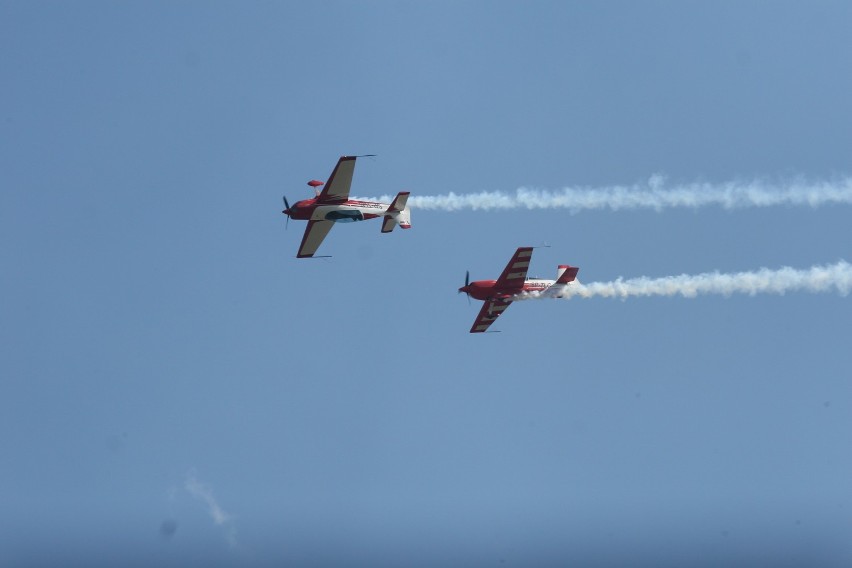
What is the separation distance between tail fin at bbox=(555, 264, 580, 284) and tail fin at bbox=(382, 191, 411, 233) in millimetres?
11742

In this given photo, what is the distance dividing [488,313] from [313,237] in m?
14.9

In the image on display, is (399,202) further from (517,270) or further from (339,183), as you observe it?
(517,270)

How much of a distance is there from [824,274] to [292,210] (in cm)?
3747

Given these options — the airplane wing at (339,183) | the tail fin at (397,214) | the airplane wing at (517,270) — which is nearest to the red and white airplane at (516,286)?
the airplane wing at (517,270)

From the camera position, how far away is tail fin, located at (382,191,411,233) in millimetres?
70688

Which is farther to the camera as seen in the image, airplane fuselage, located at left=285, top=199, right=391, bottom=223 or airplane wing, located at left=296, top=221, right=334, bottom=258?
airplane wing, located at left=296, top=221, right=334, bottom=258

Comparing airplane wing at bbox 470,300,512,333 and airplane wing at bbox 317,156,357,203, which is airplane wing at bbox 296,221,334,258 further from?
airplane wing at bbox 470,300,512,333

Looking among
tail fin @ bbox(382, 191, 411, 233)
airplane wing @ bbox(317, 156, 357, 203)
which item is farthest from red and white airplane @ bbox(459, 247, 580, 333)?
airplane wing @ bbox(317, 156, 357, 203)

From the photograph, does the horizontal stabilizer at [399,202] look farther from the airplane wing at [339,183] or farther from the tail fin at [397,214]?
the airplane wing at [339,183]

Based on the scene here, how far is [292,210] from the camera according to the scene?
7169cm

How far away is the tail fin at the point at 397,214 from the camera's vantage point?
70.7 metres

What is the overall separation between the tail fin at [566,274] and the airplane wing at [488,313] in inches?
157

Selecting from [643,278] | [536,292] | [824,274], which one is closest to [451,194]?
[536,292]

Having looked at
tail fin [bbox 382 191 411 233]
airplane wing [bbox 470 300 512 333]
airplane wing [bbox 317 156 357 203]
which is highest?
airplane wing [bbox 317 156 357 203]
